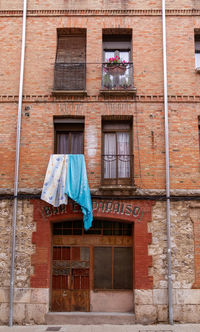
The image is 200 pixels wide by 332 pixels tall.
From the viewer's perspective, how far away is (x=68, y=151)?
35.6 ft

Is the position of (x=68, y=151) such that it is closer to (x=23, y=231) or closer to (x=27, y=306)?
(x=23, y=231)

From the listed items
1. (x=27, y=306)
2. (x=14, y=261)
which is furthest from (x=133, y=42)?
(x=27, y=306)

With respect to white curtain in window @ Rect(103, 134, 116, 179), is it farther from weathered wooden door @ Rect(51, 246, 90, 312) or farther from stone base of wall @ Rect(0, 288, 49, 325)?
stone base of wall @ Rect(0, 288, 49, 325)

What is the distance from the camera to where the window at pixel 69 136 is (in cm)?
1084

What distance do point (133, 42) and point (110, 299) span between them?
28.8 ft

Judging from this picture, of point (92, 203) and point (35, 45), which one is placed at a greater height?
point (35, 45)

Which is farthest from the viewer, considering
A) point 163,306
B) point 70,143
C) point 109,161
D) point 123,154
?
point 70,143

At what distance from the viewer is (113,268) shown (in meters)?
10.3

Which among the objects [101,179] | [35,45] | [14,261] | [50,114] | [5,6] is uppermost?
[5,6]

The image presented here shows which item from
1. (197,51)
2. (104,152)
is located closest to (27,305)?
(104,152)

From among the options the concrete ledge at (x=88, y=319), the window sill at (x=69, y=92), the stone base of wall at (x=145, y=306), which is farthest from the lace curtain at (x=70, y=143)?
the concrete ledge at (x=88, y=319)

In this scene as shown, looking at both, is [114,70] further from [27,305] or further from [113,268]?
[27,305]

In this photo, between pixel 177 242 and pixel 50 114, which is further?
pixel 50 114

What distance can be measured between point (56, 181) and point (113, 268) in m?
3.42
